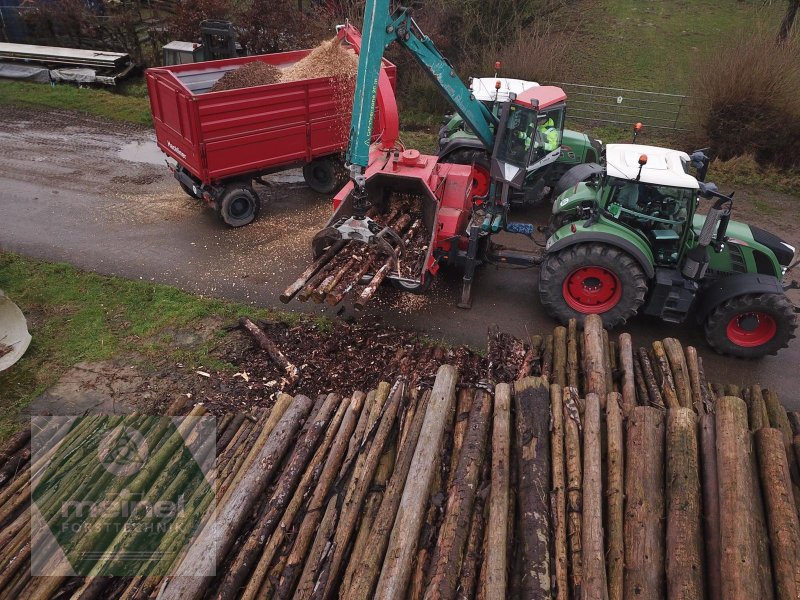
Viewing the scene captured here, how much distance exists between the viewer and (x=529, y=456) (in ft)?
12.5

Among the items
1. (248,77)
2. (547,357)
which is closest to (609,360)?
(547,357)

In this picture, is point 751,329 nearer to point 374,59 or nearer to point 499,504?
point 499,504

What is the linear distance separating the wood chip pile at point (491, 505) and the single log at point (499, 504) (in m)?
0.01

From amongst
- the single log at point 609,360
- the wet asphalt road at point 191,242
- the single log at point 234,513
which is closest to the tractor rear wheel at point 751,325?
the wet asphalt road at point 191,242

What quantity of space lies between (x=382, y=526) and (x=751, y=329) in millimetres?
6194

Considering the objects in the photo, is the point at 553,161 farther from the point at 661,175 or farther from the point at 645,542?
the point at 645,542

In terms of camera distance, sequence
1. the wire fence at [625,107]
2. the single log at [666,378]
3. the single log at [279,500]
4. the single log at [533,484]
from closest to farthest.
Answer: the single log at [533,484] < the single log at [279,500] < the single log at [666,378] < the wire fence at [625,107]

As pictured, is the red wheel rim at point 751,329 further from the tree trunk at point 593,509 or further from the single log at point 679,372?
the tree trunk at point 593,509

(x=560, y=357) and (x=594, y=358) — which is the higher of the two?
(x=594, y=358)

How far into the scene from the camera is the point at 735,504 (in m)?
3.29

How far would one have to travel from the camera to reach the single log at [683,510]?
3121 millimetres

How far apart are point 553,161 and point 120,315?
302 inches

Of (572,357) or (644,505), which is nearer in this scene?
Result: (644,505)

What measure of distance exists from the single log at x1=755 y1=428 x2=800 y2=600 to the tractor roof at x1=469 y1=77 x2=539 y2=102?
811 cm
